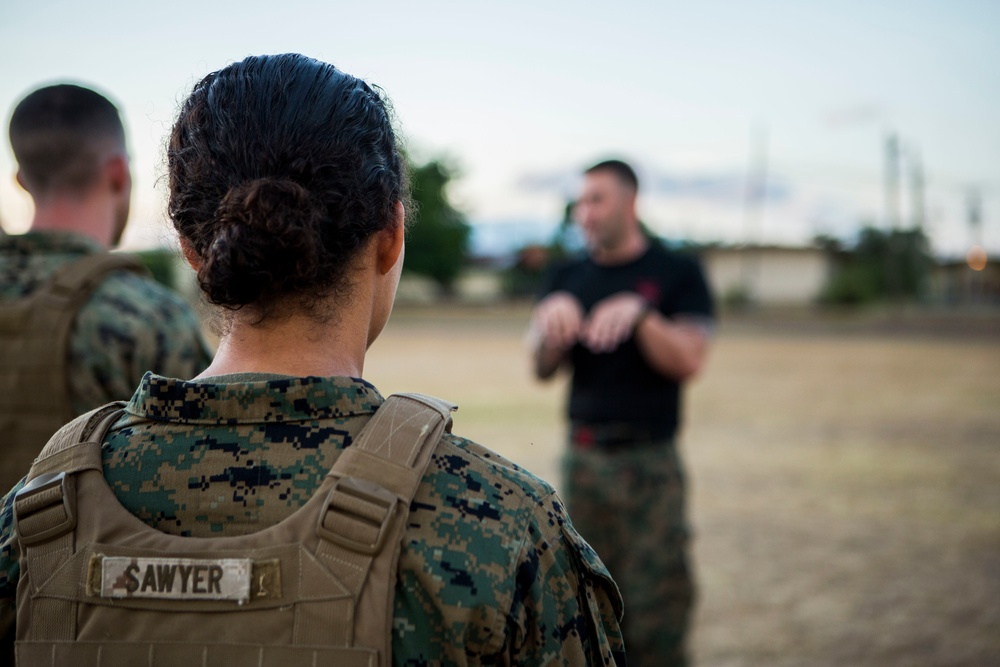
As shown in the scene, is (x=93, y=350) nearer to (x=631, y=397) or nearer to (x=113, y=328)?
(x=113, y=328)

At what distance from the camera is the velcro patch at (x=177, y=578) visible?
1063 millimetres

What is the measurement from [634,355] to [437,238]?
181ft

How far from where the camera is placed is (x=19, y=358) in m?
2.39

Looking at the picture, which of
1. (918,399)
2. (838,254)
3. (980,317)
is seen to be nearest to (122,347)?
(918,399)

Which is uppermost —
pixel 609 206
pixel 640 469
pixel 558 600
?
pixel 609 206

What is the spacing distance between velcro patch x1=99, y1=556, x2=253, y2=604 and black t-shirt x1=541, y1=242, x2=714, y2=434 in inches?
121

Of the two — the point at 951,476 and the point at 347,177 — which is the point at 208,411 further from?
the point at 951,476

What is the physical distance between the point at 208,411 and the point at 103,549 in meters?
0.22

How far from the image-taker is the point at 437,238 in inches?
2306

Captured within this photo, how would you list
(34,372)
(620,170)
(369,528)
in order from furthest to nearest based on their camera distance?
(620,170) < (34,372) < (369,528)

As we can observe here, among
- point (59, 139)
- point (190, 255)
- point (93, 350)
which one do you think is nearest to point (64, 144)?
point (59, 139)

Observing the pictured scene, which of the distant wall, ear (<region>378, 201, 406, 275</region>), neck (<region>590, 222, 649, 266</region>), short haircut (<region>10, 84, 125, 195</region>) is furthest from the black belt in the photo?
the distant wall

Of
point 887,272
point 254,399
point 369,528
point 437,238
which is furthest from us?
point 437,238

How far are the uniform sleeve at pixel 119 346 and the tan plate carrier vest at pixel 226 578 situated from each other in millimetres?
1339
